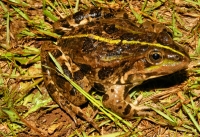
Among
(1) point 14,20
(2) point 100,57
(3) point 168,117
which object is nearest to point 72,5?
(1) point 14,20

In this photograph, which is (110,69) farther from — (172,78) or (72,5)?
(72,5)

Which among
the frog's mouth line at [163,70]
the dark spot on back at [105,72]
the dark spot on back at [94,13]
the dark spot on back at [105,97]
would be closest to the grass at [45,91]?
the dark spot on back at [105,97]

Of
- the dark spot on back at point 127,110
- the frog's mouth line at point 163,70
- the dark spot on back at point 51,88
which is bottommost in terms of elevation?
the dark spot on back at point 127,110

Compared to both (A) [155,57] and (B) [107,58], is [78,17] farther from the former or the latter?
(A) [155,57]

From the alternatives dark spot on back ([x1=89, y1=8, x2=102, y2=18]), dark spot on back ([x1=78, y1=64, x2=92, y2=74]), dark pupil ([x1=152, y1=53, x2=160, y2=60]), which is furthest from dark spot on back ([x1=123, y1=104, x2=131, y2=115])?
dark spot on back ([x1=89, y1=8, x2=102, y2=18])

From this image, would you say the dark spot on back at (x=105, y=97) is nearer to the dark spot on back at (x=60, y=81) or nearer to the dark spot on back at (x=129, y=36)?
the dark spot on back at (x=60, y=81)

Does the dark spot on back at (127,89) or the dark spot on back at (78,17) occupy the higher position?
the dark spot on back at (78,17)

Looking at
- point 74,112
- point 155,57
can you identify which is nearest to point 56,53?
point 74,112
